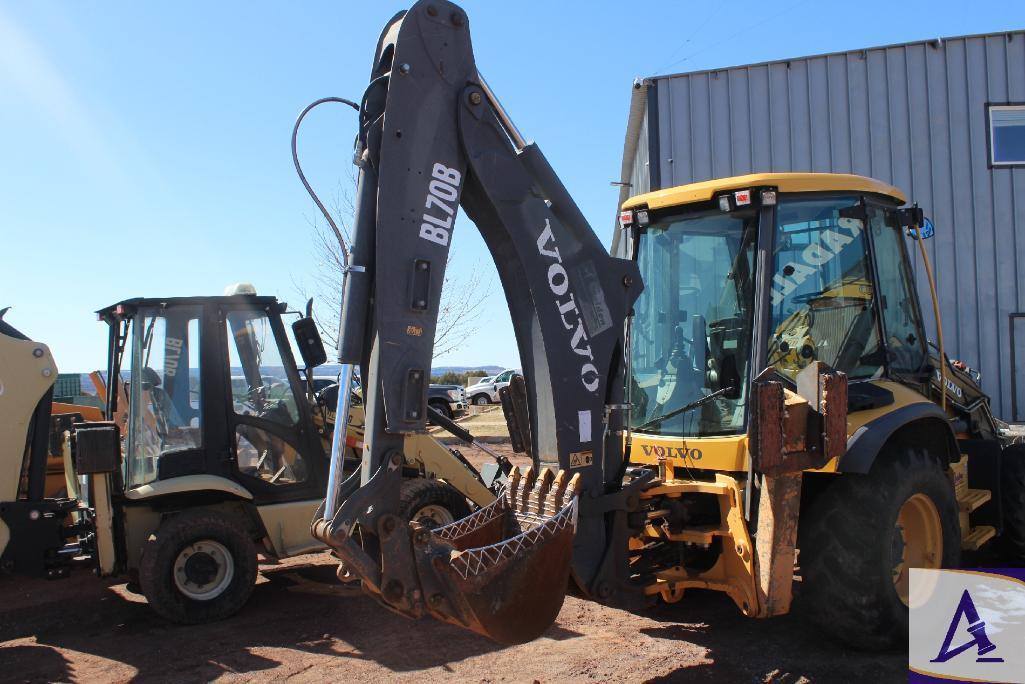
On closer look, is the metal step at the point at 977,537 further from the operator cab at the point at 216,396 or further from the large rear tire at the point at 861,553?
the operator cab at the point at 216,396

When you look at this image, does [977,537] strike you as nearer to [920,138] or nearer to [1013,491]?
[1013,491]

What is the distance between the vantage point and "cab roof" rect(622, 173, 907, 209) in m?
4.76

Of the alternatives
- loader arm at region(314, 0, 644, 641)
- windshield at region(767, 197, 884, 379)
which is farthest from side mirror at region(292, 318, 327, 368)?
windshield at region(767, 197, 884, 379)

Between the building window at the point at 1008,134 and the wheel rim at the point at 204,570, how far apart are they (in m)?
10.6

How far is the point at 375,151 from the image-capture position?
3533mm

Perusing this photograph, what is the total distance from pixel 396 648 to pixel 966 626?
322 cm

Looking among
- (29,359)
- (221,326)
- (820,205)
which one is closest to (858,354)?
(820,205)

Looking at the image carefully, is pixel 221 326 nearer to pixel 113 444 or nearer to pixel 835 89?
pixel 113 444

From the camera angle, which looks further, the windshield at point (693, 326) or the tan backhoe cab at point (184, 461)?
the tan backhoe cab at point (184, 461)

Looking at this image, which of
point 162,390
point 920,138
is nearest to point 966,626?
→ point 162,390

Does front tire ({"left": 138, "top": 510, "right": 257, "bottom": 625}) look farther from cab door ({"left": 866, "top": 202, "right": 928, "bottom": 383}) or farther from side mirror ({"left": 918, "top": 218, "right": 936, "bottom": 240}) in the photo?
side mirror ({"left": 918, "top": 218, "right": 936, "bottom": 240})

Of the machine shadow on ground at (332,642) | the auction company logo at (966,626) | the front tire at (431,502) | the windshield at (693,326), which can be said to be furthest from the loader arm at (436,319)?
the front tire at (431,502)

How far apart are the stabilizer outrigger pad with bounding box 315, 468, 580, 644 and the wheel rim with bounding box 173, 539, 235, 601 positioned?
3077 millimetres

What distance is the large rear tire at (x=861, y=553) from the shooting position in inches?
171
